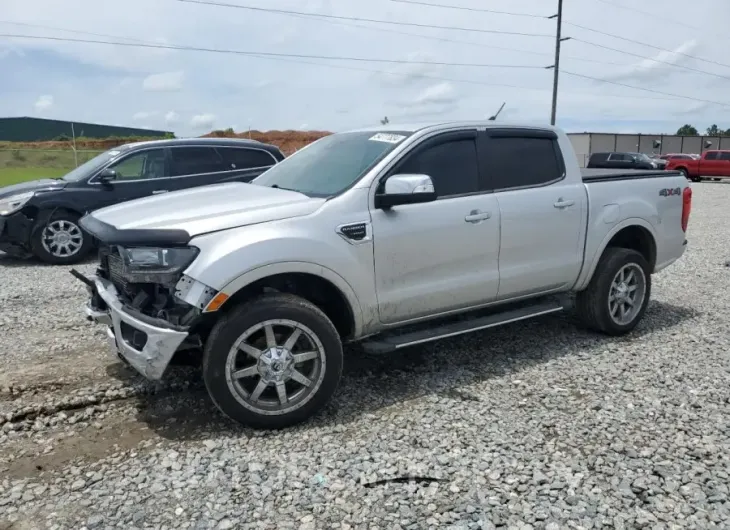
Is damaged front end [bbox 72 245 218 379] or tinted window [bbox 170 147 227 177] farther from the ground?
tinted window [bbox 170 147 227 177]

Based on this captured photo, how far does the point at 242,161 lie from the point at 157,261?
6805 mm

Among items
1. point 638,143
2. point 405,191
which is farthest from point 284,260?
point 638,143

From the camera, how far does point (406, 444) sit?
3590 millimetres

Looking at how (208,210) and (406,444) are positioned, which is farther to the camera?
(208,210)

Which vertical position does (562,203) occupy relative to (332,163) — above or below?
below

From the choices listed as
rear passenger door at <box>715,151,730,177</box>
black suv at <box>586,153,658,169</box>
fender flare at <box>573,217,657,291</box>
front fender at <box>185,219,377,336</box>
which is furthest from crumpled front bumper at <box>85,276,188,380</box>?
rear passenger door at <box>715,151,730,177</box>

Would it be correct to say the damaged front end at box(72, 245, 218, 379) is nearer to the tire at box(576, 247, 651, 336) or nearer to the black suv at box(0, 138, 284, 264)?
the tire at box(576, 247, 651, 336)

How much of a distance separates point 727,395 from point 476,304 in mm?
1824

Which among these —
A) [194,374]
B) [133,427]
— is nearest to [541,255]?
[194,374]

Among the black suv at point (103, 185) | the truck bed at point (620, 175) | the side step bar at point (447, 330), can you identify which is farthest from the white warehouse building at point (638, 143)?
the side step bar at point (447, 330)

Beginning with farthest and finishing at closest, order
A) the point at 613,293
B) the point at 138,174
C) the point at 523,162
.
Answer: the point at 138,174
the point at 613,293
the point at 523,162

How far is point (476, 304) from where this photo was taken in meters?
4.66

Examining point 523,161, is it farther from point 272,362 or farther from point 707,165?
point 707,165

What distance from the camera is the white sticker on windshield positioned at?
4.43m
